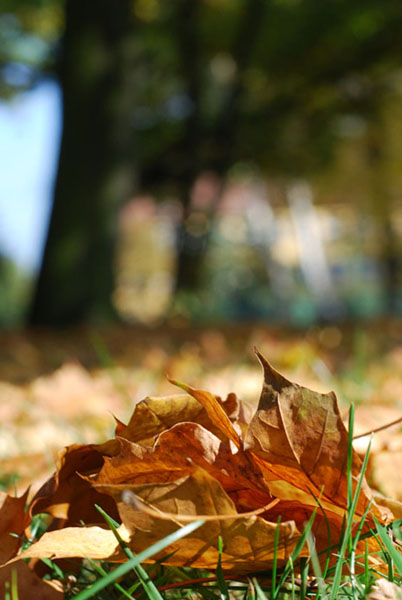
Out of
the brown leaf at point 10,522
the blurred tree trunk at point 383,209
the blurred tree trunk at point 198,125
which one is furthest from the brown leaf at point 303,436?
the blurred tree trunk at point 383,209

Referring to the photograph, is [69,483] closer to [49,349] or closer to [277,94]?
[49,349]

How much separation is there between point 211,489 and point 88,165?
206 inches

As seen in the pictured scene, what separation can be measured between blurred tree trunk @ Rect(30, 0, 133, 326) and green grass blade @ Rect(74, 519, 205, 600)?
5.00 metres

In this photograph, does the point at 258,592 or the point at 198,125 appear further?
the point at 198,125

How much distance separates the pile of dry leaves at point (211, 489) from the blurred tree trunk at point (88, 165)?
15.9 ft

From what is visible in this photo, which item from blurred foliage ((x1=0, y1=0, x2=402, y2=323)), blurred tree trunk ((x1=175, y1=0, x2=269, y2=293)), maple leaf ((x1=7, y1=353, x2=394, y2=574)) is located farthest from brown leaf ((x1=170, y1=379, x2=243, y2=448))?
blurred tree trunk ((x1=175, y1=0, x2=269, y2=293))

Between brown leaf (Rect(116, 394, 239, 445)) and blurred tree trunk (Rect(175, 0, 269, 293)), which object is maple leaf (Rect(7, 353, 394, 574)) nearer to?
brown leaf (Rect(116, 394, 239, 445))

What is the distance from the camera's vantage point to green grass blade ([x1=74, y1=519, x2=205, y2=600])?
0.39 meters

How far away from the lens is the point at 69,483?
605mm

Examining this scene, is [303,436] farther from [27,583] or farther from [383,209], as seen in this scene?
[383,209]

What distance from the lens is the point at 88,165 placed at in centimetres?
545

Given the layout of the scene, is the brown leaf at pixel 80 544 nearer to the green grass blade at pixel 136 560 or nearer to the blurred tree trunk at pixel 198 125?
the green grass blade at pixel 136 560

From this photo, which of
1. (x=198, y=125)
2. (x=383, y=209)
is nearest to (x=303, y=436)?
(x=198, y=125)

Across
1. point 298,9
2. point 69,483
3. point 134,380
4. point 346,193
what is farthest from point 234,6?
point 69,483
